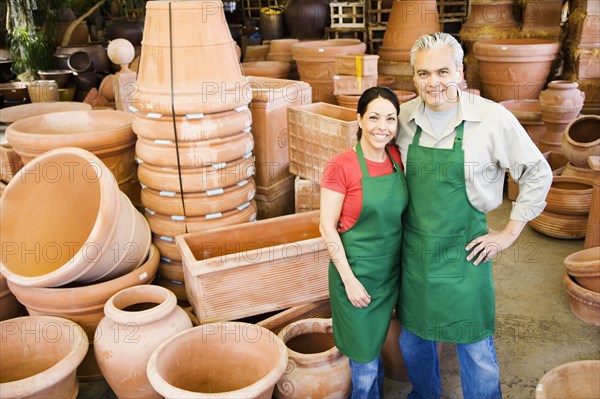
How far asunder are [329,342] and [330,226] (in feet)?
3.03

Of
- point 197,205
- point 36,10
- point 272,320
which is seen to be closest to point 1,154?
point 197,205

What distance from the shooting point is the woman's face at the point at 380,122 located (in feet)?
6.59

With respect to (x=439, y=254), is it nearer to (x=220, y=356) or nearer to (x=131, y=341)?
(x=220, y=356)

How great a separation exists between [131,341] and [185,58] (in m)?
1.39

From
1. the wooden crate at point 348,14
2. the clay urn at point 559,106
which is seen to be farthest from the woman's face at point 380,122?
the wooden crate at point 348,14

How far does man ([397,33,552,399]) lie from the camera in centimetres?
198

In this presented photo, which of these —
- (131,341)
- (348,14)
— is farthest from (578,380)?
(348,14)

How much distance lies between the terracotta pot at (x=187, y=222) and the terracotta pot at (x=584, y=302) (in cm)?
194


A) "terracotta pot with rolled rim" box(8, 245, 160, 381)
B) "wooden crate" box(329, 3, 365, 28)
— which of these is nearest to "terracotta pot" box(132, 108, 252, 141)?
"terracotta pot with rolled rim" box(8, 245, 160, 381)

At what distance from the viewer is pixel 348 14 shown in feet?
24.8

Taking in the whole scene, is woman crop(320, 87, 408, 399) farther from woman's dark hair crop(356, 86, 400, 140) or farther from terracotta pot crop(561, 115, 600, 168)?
terracotta pot crop(561, 115, 600, 168)

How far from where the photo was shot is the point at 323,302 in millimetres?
2979

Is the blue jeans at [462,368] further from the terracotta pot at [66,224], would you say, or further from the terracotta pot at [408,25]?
the terracotta pot at [408,25]

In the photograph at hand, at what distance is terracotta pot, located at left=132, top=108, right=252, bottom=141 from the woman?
101 cm
